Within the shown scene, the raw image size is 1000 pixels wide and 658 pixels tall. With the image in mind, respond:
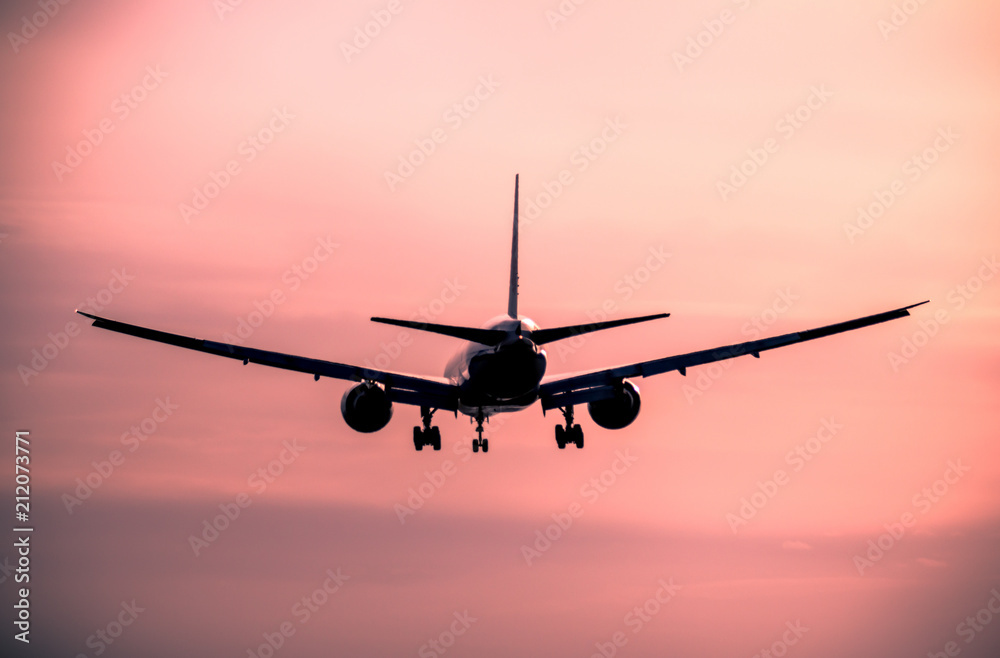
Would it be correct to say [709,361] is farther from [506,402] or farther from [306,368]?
[306,368]

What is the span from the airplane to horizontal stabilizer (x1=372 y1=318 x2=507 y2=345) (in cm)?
5

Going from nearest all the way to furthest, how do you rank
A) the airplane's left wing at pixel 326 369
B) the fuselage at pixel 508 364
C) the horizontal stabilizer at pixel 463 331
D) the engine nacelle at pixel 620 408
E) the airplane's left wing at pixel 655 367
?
the horizontal stabilizer at pixel 463 331 < the fuselage at pixel 508 364 < the airplane's left wing at pixel 326 369 < the airplane's left wing at pixel 655 367 < the engine nacelle at pixel 620 408

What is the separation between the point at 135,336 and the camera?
238 feet

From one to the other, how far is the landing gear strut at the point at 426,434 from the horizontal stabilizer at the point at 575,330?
16.6 meters

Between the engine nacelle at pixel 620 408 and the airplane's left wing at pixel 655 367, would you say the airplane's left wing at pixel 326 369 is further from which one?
the engine nacelle at pixel 620 408

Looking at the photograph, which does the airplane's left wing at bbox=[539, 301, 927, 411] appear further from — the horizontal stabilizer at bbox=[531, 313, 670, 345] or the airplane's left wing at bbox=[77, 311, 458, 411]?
the horizontal stabilizer at bbox=[531, 313, 670, 345]

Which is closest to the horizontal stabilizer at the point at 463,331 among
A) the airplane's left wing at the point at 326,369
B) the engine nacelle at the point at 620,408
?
the airplane's left wing at the point at 326,369

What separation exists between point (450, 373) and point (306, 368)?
8833mm

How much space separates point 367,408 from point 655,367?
16.2m

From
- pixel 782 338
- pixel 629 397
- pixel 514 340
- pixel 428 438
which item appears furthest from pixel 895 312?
pixel 428 438

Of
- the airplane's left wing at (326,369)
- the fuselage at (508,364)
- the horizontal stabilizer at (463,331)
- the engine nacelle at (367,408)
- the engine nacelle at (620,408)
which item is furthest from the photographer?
the engine nacelle at (620,408)

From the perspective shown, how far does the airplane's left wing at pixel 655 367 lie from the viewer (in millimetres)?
76637

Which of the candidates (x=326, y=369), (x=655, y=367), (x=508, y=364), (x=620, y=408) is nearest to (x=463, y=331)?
(x=508, y=364)

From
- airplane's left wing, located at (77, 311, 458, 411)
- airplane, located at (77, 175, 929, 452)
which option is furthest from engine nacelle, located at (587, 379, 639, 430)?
airplane's left wing, located at (77, 311, 458, 411)
